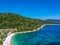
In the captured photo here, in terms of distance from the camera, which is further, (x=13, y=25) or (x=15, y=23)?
(x=15, y=23)

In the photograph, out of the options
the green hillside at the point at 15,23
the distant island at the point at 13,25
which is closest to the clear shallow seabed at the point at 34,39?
the distant island at the point at 13,25

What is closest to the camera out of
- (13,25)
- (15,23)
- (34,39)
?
(34,39)

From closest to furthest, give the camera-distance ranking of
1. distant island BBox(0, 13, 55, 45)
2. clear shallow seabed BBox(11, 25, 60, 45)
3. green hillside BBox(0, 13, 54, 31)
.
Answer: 1. clear shallow seabed BBox(11, 25, 60, 45)
2. distant island BBox(0, 13, 55, 45)
3. green hillside BBox(0, 13, 54, 31)

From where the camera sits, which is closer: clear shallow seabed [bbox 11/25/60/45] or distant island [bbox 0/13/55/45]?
clear shallow seabed [bbox 11/25/60/45]

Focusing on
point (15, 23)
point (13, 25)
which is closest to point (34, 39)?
point (13, 25)

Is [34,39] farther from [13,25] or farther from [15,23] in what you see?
[15,23]

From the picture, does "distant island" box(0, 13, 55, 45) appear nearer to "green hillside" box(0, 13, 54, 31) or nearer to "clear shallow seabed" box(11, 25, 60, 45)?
"green hillside" box(0, 13, 54, 31)

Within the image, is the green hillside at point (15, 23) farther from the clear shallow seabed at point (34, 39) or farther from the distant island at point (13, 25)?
the clear shallow seabed at point (34, 39)

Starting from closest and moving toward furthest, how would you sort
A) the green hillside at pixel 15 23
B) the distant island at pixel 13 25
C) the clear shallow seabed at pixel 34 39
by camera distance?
1. the clear shallow seabed at pixel 34 39
2. the distant island at pixel 13 25
3. the green hillside at pixel 15 23

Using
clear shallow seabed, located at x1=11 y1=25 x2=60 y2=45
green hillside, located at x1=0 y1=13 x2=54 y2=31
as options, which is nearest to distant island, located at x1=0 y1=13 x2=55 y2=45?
green hillside, located at x1=0 y1=13 x2=54 y2=31

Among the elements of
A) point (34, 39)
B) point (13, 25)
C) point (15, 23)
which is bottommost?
point (34, 39)

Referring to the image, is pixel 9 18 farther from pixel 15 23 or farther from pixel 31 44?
pixel 31 44
